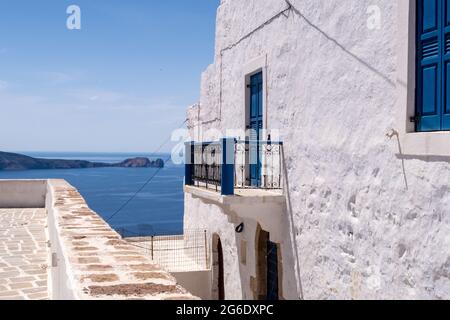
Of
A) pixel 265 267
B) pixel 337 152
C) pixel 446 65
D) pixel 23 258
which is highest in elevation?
pixel 446 65

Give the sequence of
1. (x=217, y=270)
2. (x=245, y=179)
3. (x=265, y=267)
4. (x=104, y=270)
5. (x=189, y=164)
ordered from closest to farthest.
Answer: (x=104, y=270) → (x=265, y=267) → (x=245, y=179) → (x=189, y=164) → (x=217, y=270)

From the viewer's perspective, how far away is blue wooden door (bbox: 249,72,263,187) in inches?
354

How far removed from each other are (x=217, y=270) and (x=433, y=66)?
856 cm

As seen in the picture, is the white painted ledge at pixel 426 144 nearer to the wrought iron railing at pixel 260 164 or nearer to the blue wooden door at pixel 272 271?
the wrought iron railing at pixel 260 164

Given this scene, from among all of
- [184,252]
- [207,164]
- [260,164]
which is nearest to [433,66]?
[260,164]

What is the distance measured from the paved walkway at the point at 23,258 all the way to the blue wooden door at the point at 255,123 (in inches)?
154

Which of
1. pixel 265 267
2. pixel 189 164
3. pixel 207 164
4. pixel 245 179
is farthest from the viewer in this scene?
pixel 189 164

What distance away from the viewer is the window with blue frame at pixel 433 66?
4.51 meters

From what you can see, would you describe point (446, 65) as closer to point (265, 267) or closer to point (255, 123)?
point (255, 123)

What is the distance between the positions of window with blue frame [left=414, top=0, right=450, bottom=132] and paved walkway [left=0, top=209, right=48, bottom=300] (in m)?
4.35

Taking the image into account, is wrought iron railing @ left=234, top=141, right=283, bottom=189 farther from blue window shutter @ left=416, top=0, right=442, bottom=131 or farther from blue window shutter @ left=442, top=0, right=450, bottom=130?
blue window shutter @ left=442, top=0, right=450, bottom=130

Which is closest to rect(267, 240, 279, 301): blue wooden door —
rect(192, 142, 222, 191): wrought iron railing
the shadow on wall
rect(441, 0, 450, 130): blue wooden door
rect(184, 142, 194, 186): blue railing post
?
the shadow on wall

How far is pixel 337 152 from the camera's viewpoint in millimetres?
6148
